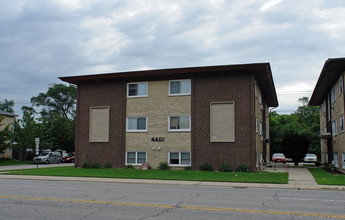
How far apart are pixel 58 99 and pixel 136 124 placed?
185ft

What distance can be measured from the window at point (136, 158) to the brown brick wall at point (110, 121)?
0.48 metres

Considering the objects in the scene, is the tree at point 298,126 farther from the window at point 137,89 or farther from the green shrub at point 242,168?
the window at point 137,89

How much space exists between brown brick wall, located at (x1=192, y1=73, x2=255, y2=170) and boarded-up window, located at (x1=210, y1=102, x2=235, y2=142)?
296 mm

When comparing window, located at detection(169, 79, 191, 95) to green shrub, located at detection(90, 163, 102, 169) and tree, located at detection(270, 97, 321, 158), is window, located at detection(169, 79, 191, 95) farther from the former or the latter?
tree, located at detection(270, 97, 321, 158)

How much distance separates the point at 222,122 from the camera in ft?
83.0

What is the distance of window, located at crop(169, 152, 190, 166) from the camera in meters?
26.2

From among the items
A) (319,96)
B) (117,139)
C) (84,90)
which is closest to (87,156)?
(117,139)

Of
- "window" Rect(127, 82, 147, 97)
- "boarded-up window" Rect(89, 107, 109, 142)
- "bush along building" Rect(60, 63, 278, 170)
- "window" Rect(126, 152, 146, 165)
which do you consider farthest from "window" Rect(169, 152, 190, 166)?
"boarded-up window" Rect(89, 107, 109, 142)

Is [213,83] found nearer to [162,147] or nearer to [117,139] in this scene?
[162,147]

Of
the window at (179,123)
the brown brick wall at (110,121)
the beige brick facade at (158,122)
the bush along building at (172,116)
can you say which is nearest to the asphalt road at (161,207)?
the bush along building at (172,116)

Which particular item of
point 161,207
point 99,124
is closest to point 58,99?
point 99,124

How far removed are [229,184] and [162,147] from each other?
10.3 m

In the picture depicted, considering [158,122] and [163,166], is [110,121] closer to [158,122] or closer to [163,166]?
[158,122]

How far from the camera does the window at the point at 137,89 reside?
2798cm
